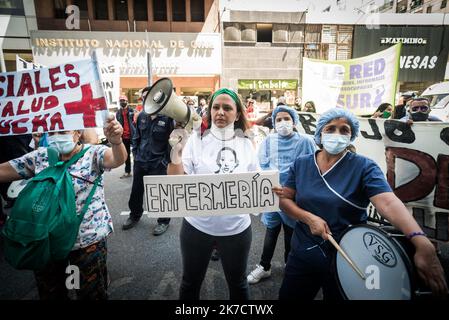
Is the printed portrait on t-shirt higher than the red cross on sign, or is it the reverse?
the red cross on sign

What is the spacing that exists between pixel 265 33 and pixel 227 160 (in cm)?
1959

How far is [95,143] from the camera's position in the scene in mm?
1931

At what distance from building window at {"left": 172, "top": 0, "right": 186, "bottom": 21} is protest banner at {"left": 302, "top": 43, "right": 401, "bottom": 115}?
15.6m


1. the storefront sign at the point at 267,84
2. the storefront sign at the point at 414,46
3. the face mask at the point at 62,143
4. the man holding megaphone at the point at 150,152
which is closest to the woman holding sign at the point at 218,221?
the face mask at the point at 62,143

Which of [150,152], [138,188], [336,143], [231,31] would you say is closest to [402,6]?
[231,31]

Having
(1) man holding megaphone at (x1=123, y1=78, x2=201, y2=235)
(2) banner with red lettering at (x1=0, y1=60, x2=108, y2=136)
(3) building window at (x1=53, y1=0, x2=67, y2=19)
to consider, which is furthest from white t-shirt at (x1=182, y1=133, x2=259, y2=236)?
(3) building window at (x1=53, y1=0, x2=67, y2=19)

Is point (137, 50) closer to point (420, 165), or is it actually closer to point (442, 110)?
point (442, 110)

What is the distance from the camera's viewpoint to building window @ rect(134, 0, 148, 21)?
54.7 feet

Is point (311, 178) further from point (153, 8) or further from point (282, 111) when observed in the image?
point (153, 8)

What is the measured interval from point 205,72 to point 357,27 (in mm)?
11951

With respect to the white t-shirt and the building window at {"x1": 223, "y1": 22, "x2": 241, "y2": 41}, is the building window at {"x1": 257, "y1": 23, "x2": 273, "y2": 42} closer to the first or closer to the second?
the building window at {"x1": 223, "y1": 22, "x2": 241, "y2": 41}

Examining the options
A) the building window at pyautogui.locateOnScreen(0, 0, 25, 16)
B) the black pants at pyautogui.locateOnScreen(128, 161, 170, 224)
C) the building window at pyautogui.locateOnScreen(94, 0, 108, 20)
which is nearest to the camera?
the black pants at pyautogui.locateOnScreen(128, 161, 170, 224)

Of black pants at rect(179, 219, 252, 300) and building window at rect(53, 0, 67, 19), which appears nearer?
black pants at rect(179, 219, 252, 300)
